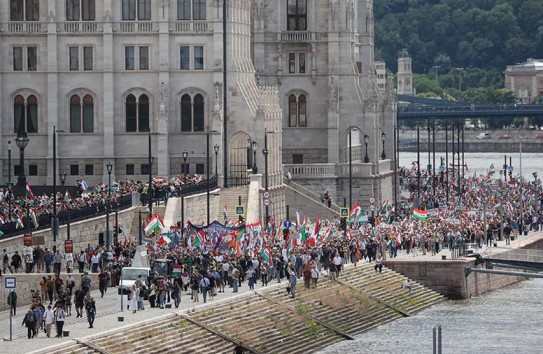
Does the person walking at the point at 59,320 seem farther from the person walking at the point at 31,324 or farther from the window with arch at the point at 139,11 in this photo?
the window with arch at the point at 139,11

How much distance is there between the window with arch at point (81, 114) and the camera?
132500 millimetres

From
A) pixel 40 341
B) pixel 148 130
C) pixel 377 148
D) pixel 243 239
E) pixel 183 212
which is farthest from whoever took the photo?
pixel 377 148

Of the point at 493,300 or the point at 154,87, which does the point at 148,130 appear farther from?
the point at 493,300

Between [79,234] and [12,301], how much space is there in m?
19.6

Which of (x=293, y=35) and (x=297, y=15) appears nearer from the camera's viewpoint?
(x=293, y=35)

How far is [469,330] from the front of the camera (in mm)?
103750

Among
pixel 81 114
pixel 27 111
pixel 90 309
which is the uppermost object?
pixel 27 111

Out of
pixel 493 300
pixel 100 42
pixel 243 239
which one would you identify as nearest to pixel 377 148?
pixel 100 42

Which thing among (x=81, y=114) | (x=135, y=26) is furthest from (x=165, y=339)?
(x=81, y=114)

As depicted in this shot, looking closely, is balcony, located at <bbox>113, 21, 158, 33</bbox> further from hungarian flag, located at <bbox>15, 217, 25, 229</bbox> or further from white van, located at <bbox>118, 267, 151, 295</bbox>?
white van, located at <bbox>118, 267, 151, 295</bbox>

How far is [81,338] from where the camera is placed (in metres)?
82.4

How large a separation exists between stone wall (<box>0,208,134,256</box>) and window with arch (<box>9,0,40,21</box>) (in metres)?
20.3

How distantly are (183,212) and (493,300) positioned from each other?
14.9m

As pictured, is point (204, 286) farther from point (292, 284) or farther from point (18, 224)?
point (18, 224)
